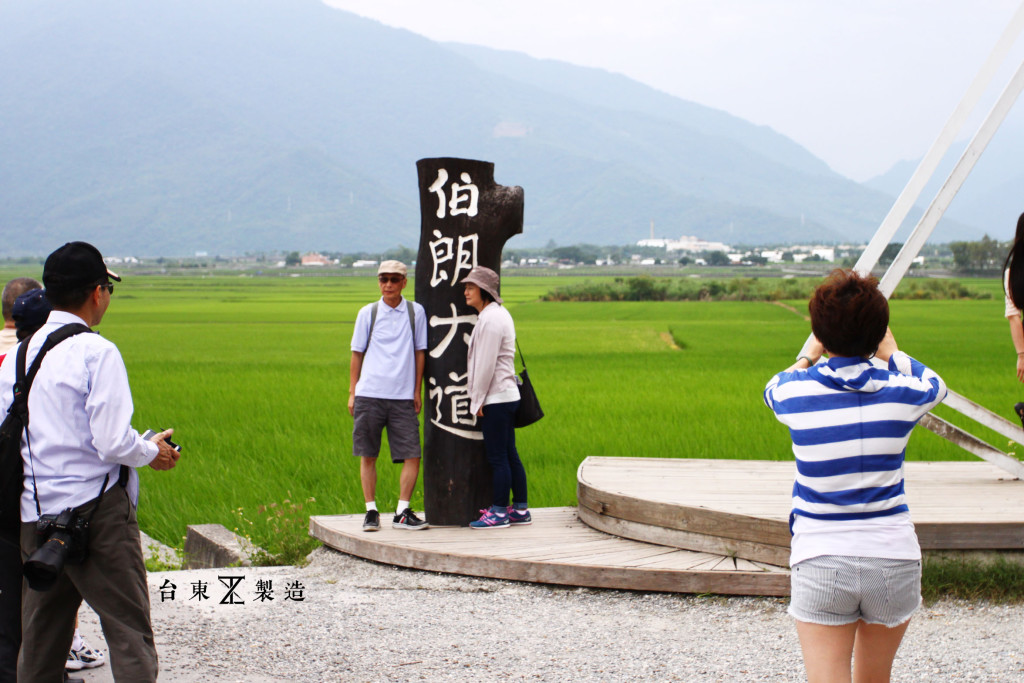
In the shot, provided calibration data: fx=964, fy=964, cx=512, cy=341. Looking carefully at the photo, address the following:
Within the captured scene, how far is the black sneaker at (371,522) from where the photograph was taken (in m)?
5.48

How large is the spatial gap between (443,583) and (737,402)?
326 inches

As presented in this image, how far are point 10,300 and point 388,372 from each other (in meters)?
2.07

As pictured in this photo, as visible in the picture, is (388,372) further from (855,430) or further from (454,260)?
(855,430)

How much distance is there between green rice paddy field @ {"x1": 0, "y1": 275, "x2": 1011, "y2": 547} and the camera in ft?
25.6

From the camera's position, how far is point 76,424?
2814 millimetres

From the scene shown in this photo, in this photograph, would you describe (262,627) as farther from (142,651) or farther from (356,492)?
(356,492)

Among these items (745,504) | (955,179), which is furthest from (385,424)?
(955,179)

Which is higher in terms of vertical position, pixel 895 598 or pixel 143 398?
pixel 895 598

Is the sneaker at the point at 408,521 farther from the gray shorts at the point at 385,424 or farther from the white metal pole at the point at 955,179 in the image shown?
the white metal pole at the point at 955,179

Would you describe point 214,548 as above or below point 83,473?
below

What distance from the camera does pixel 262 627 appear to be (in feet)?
14.6

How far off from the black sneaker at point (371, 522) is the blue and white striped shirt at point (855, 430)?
139 inches

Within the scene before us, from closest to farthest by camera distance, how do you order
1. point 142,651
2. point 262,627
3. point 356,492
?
point 142,651 < point 262,627 < point 356,492

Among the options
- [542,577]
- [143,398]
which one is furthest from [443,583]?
[143,398]
